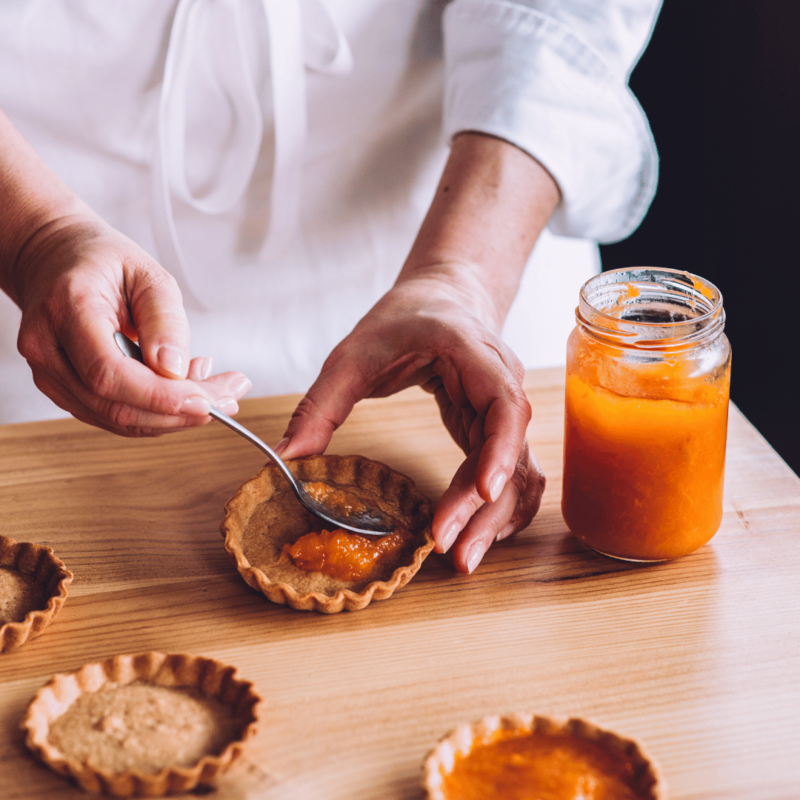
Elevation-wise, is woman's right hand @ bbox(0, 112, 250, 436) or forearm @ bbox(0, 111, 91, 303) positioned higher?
forearm @ bbox(0, 111, 91, 303)

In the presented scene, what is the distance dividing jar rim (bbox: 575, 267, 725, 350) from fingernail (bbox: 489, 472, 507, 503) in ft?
0.79

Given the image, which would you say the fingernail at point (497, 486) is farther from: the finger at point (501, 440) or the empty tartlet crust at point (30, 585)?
the empty tartlet crust at point (30, 585)

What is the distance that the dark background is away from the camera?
281cm

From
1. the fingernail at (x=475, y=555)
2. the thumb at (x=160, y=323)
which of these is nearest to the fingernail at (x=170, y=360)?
the thumb at (x=160, y=323)

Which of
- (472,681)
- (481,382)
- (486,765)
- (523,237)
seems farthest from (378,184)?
(486,765)

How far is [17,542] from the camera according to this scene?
50.2 inches

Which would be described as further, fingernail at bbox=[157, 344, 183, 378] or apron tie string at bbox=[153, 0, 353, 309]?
apron tie string at bbox=[153, 0, 353, 309]

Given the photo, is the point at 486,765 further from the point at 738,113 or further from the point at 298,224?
the point at 738,113

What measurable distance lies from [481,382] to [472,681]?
18.8 inches

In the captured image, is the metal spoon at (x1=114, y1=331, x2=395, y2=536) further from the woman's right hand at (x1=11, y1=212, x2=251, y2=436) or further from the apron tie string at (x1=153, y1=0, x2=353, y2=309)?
the apron tie string at (x1=153, y1=0, x2=353, y2=309)

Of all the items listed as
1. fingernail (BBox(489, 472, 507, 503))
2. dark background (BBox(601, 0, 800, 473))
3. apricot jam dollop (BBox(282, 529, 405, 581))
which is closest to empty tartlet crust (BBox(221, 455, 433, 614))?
apricot jam dollop (BBox(282, 529, 405, 581))

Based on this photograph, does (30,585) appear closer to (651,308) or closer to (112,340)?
(112,340)

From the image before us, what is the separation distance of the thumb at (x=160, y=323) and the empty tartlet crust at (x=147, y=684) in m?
0.38

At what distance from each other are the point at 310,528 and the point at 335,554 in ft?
0.34
